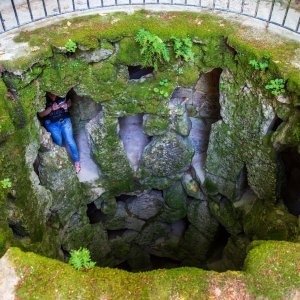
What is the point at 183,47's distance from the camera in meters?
7.87

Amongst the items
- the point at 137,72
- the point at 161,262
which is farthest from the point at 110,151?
the point at 161,262

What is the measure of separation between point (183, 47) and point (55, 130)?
3409 mm

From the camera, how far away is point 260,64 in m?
7.35

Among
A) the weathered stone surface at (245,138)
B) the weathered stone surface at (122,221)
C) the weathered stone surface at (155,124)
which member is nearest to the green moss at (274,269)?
the weathered stone surface at (245,138)

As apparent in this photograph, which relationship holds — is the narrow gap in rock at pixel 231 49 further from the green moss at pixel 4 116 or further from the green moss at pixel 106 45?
the green moss at pixel 4 116

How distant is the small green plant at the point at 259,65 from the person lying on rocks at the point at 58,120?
4.05 meters

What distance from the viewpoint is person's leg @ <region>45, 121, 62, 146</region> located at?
28.9 feet

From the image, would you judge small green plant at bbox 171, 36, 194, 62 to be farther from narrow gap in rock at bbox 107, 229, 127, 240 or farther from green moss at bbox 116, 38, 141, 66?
narrow gap in rock at bbox 107, 229, 127, 240

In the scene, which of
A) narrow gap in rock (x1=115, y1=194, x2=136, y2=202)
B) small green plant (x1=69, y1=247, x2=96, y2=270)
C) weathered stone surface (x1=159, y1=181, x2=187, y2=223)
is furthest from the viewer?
narrow gap in rock (x1=115, y1=194, x2=136, y2=202)

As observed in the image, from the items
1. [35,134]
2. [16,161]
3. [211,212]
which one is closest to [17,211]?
[16,161]

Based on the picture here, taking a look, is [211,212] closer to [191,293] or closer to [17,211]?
[17,211]

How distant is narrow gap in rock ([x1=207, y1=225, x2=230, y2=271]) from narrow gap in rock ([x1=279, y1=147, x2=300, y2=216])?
2.43 metres

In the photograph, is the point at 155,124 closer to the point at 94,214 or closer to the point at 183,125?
the point at 183,125

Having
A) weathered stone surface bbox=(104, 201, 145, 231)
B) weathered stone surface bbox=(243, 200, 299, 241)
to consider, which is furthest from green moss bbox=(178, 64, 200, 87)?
weathered stone surface bbox=(104, 201, 145, 231)
